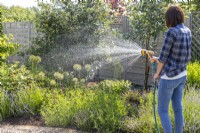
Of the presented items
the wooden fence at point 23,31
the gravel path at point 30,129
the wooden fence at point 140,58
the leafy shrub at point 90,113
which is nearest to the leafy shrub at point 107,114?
the leafy shrub at point 90,113

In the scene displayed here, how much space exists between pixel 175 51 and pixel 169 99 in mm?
489

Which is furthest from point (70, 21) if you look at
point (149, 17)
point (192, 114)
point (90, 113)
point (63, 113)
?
point (192, 114)

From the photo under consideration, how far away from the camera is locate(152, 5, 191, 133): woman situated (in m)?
2.81

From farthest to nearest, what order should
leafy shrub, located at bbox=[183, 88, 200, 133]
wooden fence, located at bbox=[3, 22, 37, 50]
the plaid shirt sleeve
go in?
1. wooden fence, located at bbox=[3, 22, 37, 50]
2. leafy shrub, located at bbox=[183, 88, 200, 133]
3. the plaid shirt sleeve

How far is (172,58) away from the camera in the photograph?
113 inches

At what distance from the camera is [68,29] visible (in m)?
7.31

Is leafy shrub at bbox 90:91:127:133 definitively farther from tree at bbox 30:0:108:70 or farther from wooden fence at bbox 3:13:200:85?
tree at bbox 30:0:108:70

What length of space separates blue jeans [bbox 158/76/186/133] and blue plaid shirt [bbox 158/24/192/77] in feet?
0.38

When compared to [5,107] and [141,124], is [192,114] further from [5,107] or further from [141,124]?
[5,107]

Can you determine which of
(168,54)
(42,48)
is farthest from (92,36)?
(168,54)

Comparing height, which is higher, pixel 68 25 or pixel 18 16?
pixel 18 16

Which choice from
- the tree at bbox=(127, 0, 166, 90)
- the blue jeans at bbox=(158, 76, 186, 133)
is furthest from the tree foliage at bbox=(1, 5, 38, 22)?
the blue jeans at bbox=(158, 76, 186, 133)

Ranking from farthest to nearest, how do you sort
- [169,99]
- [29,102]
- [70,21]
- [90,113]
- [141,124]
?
[70,21] → [29,102] → [90,113] → [141,124] → [169,99]

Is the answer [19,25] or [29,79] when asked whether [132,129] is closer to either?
[29,79]
